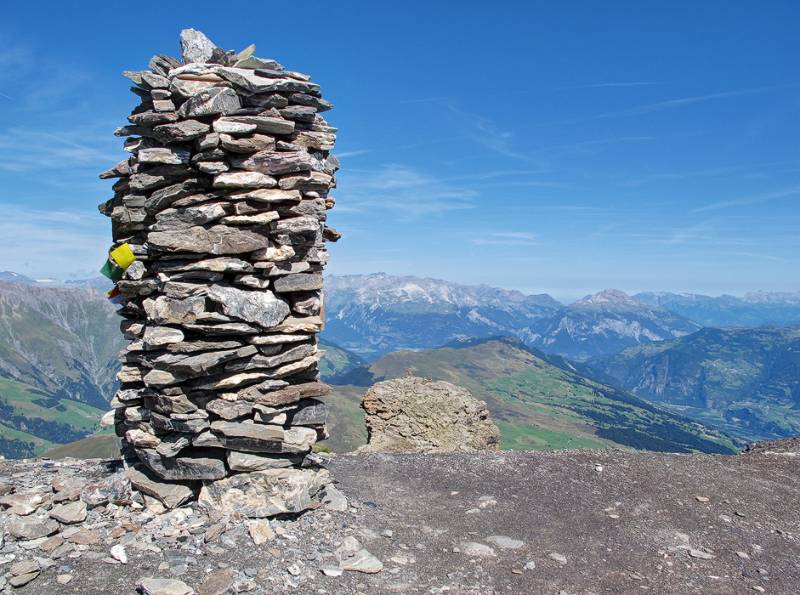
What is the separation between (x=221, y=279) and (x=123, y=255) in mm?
2719

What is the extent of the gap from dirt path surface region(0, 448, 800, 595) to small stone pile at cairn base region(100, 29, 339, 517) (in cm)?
152

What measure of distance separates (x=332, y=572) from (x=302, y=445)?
3.39m

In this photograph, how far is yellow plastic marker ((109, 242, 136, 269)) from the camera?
543 inches

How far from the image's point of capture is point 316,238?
14.5 meters

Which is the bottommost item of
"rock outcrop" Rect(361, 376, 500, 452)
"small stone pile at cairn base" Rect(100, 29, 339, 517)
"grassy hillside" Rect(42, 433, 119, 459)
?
"grassy hillside" Rect(42, 433, 119, 459)

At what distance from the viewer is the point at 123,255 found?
545 inches

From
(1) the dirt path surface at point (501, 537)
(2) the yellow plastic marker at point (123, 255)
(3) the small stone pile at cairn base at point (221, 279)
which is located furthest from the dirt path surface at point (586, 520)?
(2) the yellow plastic marker at point (123, 255)

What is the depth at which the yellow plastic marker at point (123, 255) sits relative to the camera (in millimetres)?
13797

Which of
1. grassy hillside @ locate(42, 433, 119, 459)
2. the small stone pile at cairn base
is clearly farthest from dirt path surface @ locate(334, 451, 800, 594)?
grassy hillside @ locate(42, 433, 119, 459)

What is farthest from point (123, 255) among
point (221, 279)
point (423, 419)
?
point (423, 419)

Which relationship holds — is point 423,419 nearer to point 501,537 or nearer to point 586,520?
point 586,520

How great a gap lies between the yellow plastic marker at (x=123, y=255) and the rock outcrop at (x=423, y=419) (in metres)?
15.8

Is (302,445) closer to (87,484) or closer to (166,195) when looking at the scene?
(87,484)

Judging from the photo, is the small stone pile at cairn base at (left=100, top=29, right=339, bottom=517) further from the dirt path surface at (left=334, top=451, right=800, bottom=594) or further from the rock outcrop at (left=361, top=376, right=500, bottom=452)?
the rock outcrop at (left=361, top=376, right=500, bottom=452)
